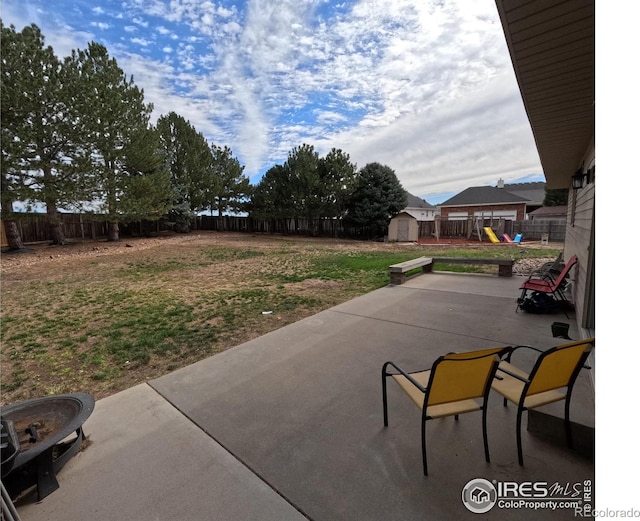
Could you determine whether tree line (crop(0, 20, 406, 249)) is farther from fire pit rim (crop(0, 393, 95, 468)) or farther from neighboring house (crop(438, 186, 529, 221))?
fire pit rim (crop(0, 393, 95, 468))

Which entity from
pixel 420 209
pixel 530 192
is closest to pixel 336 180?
pixel 420 209

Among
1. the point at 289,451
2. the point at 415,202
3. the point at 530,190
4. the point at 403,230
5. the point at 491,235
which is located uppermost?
the point at 530,190

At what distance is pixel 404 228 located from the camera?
21531 mm

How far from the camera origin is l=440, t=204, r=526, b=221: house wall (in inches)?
1143

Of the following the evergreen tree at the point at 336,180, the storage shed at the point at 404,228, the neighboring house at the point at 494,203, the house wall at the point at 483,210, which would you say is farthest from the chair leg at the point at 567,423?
the house wall at the point at 483,210

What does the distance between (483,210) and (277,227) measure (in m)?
20.5

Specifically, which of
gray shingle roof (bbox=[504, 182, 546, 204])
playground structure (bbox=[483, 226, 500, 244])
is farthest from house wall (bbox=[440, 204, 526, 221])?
playground structure (bbox=[483, 226, 500, 244])

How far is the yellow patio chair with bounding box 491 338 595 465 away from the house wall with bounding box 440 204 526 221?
30392 mm

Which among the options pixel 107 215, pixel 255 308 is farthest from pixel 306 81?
pixel 107 215

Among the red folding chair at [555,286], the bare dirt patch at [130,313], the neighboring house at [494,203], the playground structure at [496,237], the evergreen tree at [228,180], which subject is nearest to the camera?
the bare dirt patch at [130,313]

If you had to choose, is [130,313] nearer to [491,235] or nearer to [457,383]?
[457,383]

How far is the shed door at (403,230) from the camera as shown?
70.3 feet

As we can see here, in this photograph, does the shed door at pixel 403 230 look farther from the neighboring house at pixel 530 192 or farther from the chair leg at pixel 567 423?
the chair leg at pixel 567 423

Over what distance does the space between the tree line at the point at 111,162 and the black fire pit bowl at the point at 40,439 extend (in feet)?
44.0
